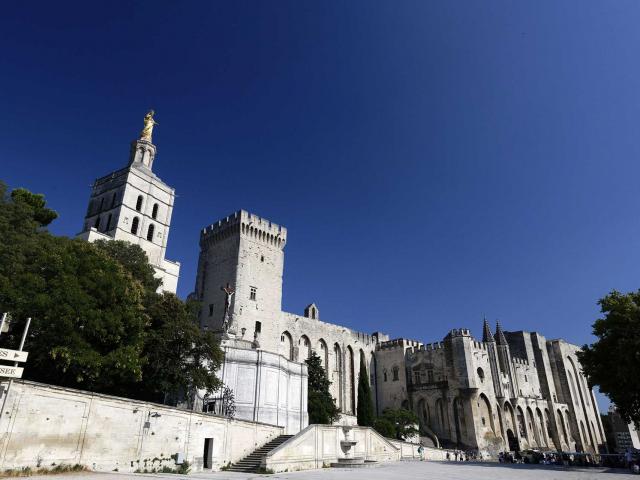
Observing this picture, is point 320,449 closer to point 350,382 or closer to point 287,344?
point 287,344

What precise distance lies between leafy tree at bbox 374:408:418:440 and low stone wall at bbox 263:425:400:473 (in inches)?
453

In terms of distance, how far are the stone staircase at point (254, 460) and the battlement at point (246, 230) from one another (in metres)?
21.8

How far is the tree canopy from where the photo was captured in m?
14.9

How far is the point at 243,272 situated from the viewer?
36.6m

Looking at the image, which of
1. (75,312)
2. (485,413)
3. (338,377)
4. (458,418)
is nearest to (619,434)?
(485,413)

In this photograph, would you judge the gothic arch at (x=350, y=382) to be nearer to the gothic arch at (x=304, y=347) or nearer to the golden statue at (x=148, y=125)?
the gothic arch at (x=304, y=347)

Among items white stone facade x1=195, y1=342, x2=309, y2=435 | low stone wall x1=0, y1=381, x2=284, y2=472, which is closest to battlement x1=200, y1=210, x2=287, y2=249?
white stone facade x1=195, y1=342, x2=309, y2=435

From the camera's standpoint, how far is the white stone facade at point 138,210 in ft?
113

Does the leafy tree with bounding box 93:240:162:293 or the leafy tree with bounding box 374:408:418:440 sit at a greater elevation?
the leafy tree with bounding box 93:240:162:293


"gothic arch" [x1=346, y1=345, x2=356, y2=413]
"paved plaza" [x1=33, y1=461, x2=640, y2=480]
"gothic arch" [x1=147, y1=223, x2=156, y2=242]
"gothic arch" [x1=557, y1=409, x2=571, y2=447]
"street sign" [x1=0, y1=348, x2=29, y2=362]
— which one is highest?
"gothic arch" [x1=147, y1=223, x2=156, y2=242]

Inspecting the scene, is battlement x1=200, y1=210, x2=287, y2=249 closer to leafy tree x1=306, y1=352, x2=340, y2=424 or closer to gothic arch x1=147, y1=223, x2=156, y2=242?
gothic arch x1=147, y1=223, x2=156, y2=242

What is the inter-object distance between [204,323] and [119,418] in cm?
2322

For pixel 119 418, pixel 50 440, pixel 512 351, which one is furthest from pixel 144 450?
pixel 512 351

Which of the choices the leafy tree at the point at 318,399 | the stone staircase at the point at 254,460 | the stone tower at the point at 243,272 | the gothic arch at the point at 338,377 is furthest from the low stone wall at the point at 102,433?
the gothic arch at the point at 338,377
